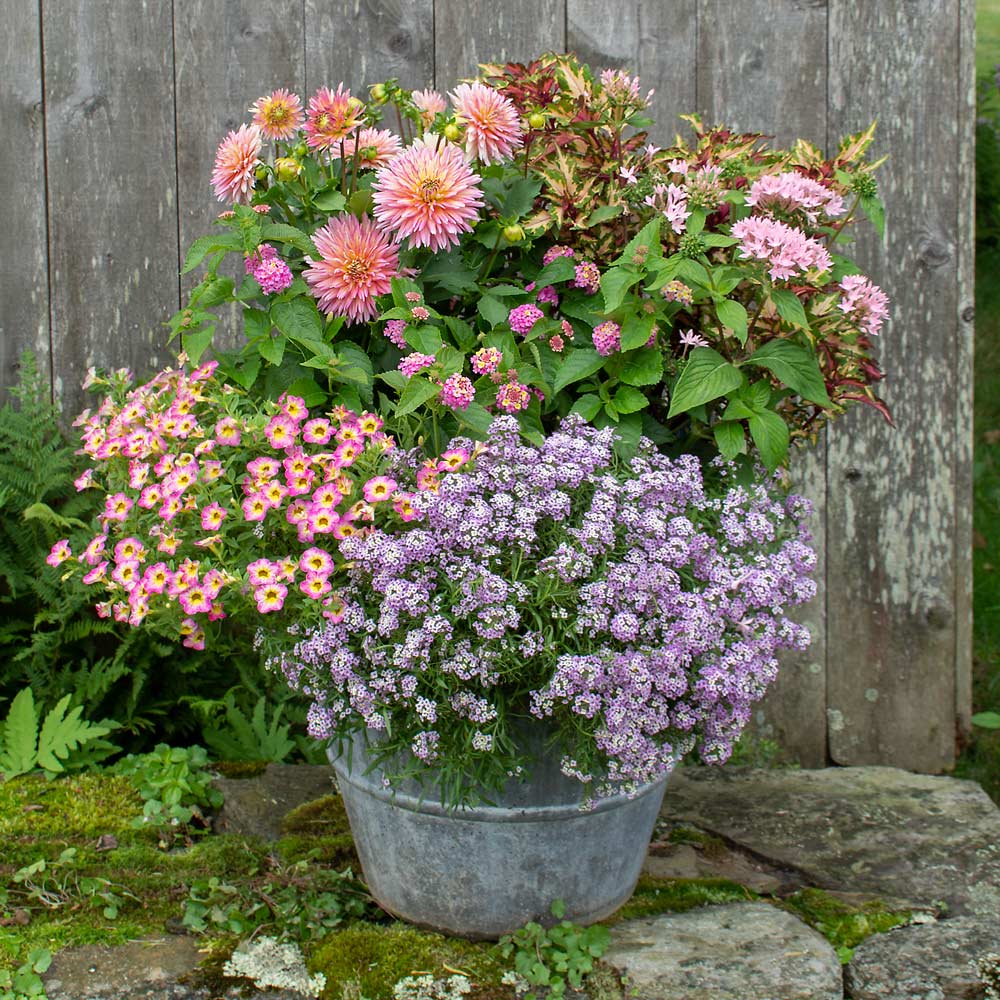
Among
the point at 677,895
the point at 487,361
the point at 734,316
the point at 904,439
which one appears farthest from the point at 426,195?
the point at 904,439

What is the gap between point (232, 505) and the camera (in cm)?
186

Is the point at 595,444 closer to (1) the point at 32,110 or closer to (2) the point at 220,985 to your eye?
(2) the point at 220,985

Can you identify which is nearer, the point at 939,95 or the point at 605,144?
the point at 605,144

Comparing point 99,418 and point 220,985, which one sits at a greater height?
point 99,418

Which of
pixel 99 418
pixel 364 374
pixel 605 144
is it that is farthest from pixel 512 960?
pixel 605 144

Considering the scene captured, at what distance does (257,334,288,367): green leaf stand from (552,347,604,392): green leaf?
468 millimetres

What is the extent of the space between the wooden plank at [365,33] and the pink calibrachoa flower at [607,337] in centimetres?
112

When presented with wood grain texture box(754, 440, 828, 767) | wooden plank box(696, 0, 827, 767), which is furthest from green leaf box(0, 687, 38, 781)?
wooden plank box(696, 0, 827, 767)

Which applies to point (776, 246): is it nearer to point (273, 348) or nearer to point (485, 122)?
point (485, 122)

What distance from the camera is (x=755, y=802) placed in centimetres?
258

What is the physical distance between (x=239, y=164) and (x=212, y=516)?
65cm

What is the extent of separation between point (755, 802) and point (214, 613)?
4.54ft

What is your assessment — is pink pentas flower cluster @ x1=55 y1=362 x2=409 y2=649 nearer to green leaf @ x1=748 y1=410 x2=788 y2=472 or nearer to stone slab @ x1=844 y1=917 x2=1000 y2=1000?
green leaf @ x1=748 y1=410 x2=788 y2=472

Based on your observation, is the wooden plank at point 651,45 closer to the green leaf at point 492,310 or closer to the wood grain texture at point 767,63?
the wood grain texture at point 767,63
